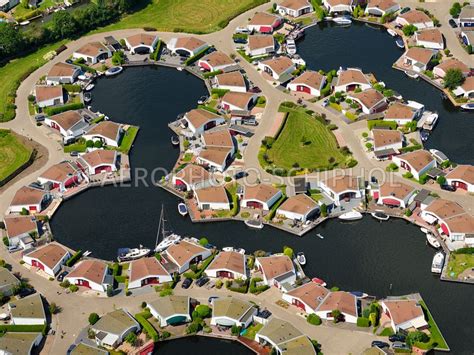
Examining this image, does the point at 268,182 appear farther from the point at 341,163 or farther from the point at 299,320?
the point at 299,320

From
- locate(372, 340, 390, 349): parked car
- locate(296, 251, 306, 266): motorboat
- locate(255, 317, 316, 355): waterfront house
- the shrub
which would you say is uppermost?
locate(255, 317, 316, 355): waterfront house

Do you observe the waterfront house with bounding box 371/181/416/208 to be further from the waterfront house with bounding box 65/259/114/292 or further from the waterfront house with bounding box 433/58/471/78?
the waterfront house with bounding box 65/259/114/292

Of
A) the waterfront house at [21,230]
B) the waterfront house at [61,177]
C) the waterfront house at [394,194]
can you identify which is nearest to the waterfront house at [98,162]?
the waterfront house at [61,177]

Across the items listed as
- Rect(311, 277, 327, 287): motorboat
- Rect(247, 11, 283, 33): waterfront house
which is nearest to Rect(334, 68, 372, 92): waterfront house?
Rect(247, 11, 283, 33): waterfront house

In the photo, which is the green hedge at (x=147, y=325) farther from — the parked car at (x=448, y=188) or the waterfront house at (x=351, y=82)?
the waterfront house at (x=351, y=82)

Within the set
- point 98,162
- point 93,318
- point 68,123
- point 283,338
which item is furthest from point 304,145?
point 93,318
